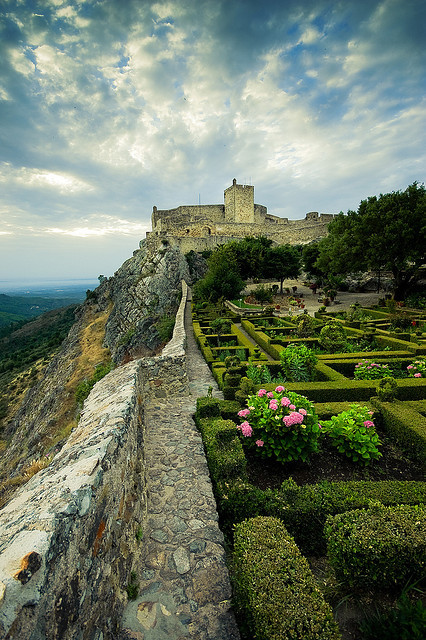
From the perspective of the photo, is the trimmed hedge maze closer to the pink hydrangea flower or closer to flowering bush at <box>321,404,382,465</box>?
the pink hydrangea flower

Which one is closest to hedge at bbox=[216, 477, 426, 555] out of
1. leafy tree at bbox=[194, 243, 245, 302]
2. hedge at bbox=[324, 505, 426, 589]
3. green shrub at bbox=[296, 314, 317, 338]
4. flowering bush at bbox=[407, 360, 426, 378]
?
hedge at bbox=[324, 505, 426, 589]

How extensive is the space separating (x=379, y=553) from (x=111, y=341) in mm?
34219

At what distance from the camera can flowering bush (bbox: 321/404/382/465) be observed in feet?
A: 16.3

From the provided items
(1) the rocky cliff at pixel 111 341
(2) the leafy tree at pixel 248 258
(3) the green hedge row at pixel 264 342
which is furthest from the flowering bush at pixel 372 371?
(2) the leafy tree at pixel 248 258

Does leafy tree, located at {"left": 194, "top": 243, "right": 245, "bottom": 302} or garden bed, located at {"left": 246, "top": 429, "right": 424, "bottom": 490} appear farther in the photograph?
leafy tree, located at {"left": 194, "top": 243, "right": 245, "bottom": 302}

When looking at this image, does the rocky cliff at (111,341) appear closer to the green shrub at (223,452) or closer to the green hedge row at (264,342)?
the green hedge row at (264,342)

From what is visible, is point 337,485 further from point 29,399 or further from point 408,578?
point 29,399

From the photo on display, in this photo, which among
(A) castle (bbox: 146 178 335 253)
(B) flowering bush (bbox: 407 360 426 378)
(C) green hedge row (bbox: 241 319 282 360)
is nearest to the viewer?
(B) flowering bush (bbox: 407 360 426 378)

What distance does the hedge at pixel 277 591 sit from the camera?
7.08ft

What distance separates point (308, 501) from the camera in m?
3.74

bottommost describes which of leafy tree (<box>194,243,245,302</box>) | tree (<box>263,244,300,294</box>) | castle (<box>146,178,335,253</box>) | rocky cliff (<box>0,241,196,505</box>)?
rocky cliff (<box>0,241,196,505</box>)

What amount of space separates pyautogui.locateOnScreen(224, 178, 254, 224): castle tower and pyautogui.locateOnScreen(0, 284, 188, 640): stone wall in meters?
56.0

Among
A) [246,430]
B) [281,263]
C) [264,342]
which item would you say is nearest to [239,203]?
[281,263]

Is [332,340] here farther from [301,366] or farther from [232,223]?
[232,223]
